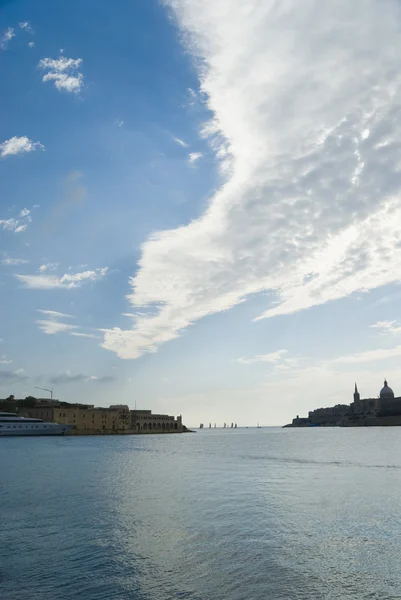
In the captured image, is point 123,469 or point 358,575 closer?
point 358,575

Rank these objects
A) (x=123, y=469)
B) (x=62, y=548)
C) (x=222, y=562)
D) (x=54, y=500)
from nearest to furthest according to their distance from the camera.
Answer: (x=222, y=562)
(x=62, y=548)
(x=54, y=500)
(x=123, y=469)

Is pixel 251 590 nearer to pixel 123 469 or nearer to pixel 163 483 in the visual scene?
pixel 163 483

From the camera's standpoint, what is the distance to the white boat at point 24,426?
579 feet

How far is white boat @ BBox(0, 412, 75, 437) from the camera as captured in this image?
6944 inches

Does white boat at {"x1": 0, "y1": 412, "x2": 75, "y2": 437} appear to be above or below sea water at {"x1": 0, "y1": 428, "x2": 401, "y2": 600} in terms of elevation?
above

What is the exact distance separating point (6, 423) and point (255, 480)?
14645 centimetres

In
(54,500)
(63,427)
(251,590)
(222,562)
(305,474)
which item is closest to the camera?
(251,590)

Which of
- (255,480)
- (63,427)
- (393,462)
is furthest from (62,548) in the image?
(63,427)

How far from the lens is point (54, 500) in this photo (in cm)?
3938

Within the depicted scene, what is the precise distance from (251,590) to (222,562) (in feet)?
12.0

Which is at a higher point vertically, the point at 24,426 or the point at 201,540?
the point at 24,426

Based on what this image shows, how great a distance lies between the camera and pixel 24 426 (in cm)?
18088

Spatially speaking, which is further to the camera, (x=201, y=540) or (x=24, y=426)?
Answer: (x=24, y=426)

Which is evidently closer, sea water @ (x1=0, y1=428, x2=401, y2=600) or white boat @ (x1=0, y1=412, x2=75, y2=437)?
sea water @ (x1=0, y1=428, x2=401, y2=600)
